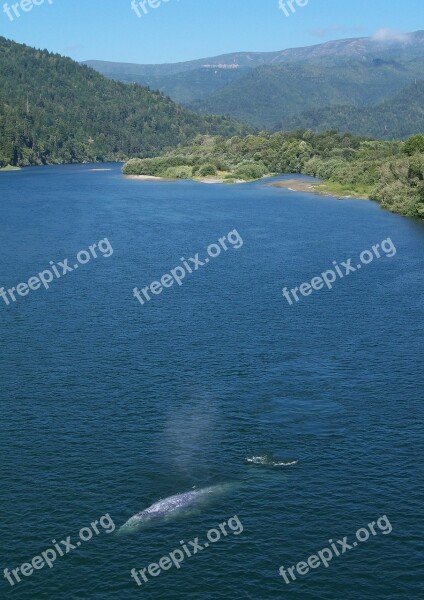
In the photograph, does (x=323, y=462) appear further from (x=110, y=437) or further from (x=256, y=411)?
(x=110, y=437)

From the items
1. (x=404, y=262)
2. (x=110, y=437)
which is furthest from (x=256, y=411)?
(x=404, y=262)

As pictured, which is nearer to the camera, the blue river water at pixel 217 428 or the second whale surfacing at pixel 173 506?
the blue river water at pixel 217 428

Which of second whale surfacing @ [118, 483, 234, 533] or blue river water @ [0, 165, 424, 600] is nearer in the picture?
blue river water @ [0, 165, 424, 600]

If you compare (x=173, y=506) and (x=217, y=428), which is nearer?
(x=173, y=506)

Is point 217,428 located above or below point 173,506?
below
